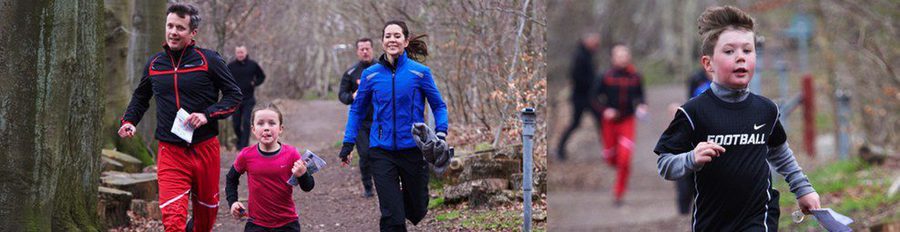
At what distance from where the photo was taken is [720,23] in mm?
4406

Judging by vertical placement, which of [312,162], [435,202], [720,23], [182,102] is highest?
[720,23]

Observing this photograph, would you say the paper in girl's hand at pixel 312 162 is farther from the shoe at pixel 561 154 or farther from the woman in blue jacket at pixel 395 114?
the shoe at pixel 561 154

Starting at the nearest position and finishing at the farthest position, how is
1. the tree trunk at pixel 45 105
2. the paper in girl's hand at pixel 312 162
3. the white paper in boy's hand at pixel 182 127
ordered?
the paper in girl's hand at pixel 312 162, the white paper in boy's hand at pixel 182 127, the tree trunk at pixel 45 105

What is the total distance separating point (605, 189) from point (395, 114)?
9.22 m

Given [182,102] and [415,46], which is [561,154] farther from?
[182,102]

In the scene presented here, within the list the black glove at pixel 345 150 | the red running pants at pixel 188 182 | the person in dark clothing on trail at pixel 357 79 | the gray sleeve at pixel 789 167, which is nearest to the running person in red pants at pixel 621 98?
the person in dark clothing on trail at pixel 357 79

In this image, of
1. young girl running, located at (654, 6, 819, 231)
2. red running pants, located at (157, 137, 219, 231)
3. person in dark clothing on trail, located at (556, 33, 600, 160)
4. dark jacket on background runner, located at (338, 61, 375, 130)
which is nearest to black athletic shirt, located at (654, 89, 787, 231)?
young girl running, located at (654, 6, 819, 231)

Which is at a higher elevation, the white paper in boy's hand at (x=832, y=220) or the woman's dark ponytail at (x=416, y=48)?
the woman's dark ponytail at (x=416, y=48)

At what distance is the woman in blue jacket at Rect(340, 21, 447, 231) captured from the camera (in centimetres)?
550

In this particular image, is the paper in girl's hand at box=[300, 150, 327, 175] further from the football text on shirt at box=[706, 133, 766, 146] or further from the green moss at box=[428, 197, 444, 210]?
the football text on shirt at box=[706, 133, 766, 146]

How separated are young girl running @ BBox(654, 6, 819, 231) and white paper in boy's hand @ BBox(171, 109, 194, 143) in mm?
2085

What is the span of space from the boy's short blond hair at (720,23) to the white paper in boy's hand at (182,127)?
2.21 metres

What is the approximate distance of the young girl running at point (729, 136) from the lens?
14.2ft

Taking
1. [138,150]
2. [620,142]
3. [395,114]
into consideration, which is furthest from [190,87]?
[620,142]
